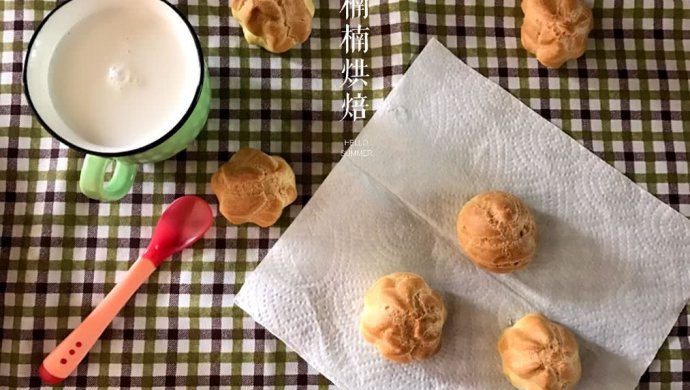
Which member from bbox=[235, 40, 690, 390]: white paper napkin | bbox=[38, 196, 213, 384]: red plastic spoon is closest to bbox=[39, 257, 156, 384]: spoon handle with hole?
bbox=[38, 196, 213, 384]: red plastic spoon

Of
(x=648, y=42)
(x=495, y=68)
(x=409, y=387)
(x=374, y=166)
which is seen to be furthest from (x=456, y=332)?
(x=648, y=42)

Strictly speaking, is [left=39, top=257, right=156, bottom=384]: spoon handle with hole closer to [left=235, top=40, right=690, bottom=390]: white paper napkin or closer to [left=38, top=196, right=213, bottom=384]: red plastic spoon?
[left=38, top=196, right=213, bottom=384]: red plastic spoon

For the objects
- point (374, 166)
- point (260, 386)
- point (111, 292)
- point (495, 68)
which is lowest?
point (260, 386)

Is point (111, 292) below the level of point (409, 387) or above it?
above

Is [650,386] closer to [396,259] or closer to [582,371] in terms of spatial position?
[582,371]

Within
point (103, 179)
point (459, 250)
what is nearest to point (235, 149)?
point (103, 179)

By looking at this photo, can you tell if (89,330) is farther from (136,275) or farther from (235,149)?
(235,149)

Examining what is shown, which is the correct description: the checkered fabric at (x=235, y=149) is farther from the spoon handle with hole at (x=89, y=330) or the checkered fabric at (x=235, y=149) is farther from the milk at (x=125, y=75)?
the milk at (x=125, y=75)
